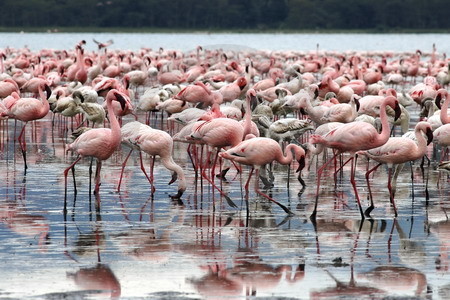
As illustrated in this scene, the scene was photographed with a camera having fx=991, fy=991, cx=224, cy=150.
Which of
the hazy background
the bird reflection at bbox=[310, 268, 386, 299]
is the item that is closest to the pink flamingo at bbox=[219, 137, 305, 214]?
the bird reflection at bbox=[310, 268, 386, 299]

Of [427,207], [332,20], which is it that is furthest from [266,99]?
[332,20]

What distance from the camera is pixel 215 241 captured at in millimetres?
9258

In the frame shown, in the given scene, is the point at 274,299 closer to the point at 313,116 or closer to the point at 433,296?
the point at 433,296

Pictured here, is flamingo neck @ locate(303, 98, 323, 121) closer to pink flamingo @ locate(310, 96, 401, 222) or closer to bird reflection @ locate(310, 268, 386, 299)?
pink flamingo @ locate(310, 96, 401, 222)

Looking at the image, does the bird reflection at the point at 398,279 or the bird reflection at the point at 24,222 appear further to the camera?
the bird reflection at the point at 24,222

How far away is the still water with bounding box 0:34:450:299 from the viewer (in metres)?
7.61

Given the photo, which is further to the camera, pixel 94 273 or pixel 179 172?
pixel 179 172

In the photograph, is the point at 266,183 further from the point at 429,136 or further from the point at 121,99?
the point at 429,136

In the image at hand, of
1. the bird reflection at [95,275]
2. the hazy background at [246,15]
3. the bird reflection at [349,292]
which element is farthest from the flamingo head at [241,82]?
the hazy background at [246,15]

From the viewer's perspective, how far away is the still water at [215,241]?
299 inches

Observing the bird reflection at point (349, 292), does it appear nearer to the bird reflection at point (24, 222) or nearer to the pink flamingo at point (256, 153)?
the bird reflection at point (24, 222)

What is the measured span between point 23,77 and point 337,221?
1586cm

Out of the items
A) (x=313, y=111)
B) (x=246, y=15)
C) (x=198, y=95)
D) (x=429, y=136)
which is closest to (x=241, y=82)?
(x=198, y=95)

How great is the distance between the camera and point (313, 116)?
49.8 feet
